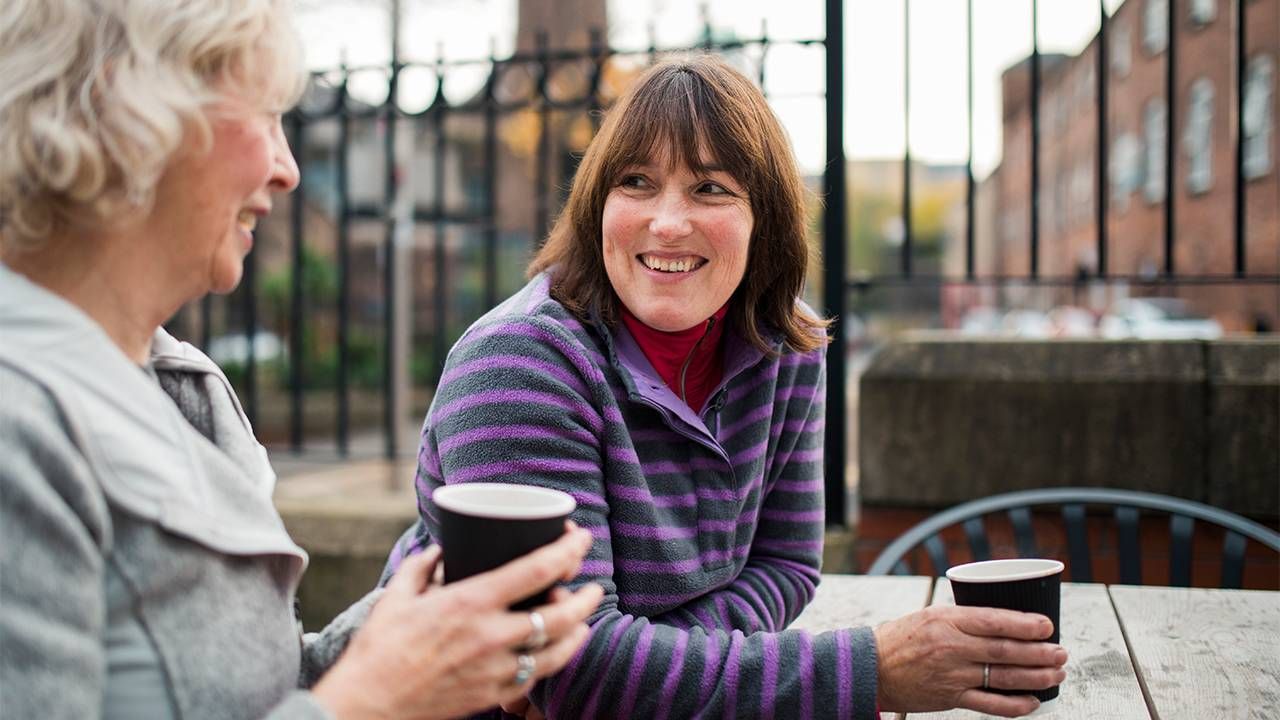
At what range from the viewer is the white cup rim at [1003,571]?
1.23 meters

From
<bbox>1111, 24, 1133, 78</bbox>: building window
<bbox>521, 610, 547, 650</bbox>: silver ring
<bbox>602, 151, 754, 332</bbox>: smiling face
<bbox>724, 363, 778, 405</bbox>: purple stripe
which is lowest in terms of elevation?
<bbox>521, 610, 547, 650</bbox>: silver ring

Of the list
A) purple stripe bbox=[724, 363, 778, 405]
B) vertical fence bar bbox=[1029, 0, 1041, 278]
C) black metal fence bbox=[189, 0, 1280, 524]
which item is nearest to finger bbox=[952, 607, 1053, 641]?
purple stripe bbox=[724, 363, 778, 405]

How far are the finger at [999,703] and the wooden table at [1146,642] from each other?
7cm

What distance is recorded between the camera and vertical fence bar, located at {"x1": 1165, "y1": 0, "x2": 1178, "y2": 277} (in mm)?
3211

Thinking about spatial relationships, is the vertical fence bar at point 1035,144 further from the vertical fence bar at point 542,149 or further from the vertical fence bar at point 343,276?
the vertical fence bar at point 343,276

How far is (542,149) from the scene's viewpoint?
4.00 m

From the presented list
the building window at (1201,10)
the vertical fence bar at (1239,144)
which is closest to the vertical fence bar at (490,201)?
the vertical fence bar at (1239,144)

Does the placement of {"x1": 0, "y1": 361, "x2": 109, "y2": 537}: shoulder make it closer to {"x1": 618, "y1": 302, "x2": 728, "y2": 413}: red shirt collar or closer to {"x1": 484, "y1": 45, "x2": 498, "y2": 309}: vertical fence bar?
{"x1": 618, "y1": 302, "x2": 728, "y2": 413}: red shirt collar

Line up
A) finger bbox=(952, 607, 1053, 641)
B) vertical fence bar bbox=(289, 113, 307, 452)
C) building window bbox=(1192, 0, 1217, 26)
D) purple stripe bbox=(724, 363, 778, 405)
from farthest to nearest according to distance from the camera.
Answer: building window bbox=(1192, 0, 1217, 26), vertical fence bar bbox=(289, 113, 307, 452), purple stripe bbox=(724, 363, 778, 405), finger bbox=(952, 607, 1053, 641)

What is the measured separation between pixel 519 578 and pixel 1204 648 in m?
1.29

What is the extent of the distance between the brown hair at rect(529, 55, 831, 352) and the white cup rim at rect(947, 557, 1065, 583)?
55 centimetres

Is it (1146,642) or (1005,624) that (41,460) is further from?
(1146,642)

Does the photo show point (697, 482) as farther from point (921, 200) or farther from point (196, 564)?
point (921, 200)

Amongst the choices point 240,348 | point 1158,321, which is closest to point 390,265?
point 240,348
